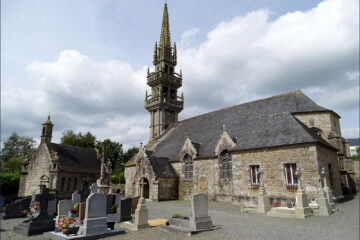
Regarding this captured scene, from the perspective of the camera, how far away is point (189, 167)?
2300 centimetres

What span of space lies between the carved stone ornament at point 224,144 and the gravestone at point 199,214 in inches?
411

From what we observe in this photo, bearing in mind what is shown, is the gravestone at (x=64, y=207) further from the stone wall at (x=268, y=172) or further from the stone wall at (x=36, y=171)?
the stone wall at (x=36, y=171)

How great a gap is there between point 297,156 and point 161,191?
1272 centimetres

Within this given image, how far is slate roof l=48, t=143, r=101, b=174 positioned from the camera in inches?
1125

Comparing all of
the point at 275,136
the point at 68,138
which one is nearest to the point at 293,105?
the point at 275,136

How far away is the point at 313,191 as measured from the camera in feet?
47.1

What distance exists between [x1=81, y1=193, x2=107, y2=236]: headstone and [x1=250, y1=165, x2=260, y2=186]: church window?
38.8 feet

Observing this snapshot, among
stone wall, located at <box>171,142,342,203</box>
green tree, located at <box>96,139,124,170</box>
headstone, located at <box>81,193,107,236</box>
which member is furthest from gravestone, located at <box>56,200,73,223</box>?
green tree, located at <box>96,139,124,170</box>

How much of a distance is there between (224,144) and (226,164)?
1.75 meters

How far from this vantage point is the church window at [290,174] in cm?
1520

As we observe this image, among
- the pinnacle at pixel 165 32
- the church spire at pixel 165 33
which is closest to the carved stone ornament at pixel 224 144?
the church spire at pixel 165 33

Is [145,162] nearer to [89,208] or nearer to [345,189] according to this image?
[89,208]

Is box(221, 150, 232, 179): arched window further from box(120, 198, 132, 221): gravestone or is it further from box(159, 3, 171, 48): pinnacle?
box(159, 3, 171, 48): pinnacle

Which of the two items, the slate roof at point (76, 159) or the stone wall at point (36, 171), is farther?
the slate roof at point (76, 159)
